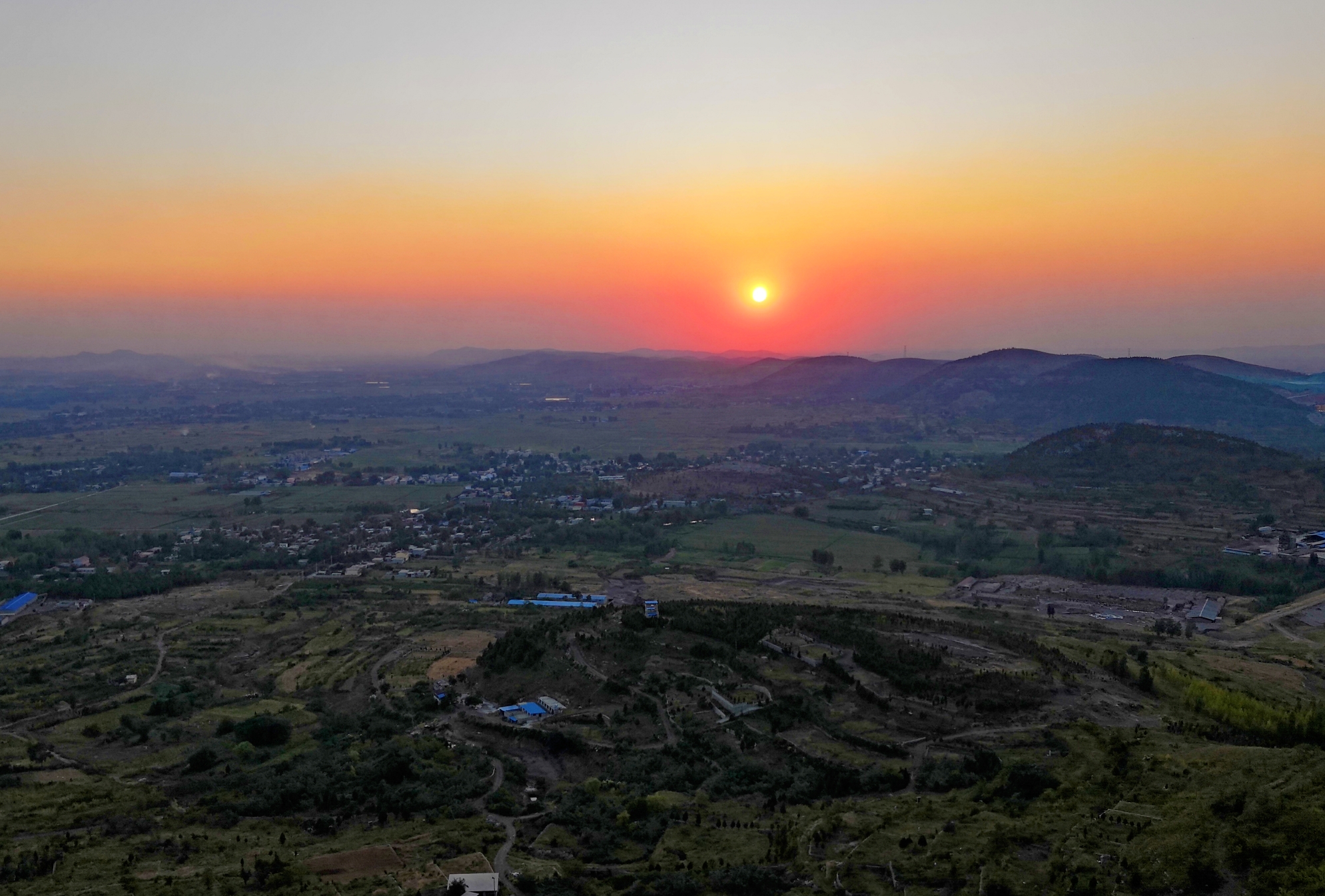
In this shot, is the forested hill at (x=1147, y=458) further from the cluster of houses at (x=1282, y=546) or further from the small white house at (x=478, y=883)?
the small white house at (x=478, y=883)

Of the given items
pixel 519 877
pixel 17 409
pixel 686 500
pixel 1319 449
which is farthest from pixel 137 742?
pixel 17 409

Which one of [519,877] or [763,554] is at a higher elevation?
[519,877]

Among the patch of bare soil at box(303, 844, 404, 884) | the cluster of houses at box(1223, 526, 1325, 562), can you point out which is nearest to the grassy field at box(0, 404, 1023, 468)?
the cluster of houses at box(1223, 526, 1325, 562)

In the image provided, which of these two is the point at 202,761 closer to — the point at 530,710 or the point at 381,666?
the point at 530,710

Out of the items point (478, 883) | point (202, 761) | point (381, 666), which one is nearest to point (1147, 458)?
point (381, 666)

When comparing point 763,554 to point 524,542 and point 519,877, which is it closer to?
point 524,542

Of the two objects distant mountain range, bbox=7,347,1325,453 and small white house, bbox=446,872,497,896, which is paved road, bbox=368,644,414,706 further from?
distant mountain range, bbox=7,347,1325,453
